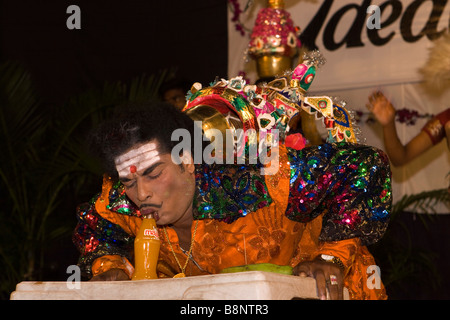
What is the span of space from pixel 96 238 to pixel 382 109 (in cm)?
206

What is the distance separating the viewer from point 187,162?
2.18 m

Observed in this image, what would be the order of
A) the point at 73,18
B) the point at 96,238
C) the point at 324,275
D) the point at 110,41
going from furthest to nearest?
the point at 110,41
the point at 73,18
the point at 96,238
the point at 324,275

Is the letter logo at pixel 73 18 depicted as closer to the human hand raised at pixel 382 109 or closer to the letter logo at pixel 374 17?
the letter logo at pixel 374 17

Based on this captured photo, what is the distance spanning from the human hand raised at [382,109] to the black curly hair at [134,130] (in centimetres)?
A: 199

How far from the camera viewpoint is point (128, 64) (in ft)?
17.0

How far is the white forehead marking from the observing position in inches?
80.5

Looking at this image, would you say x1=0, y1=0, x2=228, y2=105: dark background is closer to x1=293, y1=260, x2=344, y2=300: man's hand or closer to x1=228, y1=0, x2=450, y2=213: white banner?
x1=228, y1=0, x2=450, y2=213: white banner

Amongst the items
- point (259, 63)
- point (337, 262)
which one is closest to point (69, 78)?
point (259, 63)

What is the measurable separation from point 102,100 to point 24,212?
776 mm

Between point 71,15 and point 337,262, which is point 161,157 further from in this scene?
point 71,15

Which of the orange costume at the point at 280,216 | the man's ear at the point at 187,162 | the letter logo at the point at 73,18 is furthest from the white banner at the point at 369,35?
the man's ear at the point at 187,162

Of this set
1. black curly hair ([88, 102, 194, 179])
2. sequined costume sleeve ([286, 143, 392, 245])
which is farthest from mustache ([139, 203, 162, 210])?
sequined costume sleeve ([286, 143, 392, 245])

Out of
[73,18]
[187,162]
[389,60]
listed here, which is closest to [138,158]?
[187,162]

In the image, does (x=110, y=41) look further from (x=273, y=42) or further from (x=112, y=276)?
(x=112, y=276)
